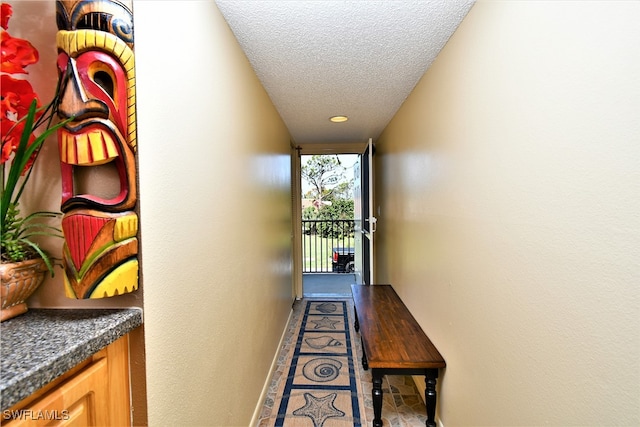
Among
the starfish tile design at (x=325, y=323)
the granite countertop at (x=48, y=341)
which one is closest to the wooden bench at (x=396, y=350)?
the starfish tile design at (x=325, y=323)

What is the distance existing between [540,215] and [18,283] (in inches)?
53.2

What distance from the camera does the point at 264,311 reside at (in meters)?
2.02

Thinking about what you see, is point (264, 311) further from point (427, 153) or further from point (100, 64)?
point (100, 64)

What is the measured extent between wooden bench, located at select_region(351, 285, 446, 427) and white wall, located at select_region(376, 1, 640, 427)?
0.10 m

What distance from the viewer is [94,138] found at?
0.64m

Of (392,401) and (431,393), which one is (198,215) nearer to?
(431,393)

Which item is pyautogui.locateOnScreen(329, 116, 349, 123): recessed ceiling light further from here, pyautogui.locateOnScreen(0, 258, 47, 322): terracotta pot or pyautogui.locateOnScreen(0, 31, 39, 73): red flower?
pyautogui.locateOnScreen(0, 258, 47, 322): terracotta pot

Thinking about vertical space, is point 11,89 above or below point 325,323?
above

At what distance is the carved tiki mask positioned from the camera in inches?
24.9

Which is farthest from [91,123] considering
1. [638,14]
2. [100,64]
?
[638,14]

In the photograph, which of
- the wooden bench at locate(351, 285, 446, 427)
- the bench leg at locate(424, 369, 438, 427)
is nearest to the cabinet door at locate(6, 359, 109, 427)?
the wooden bench at locate(351, 285, 446, 427)

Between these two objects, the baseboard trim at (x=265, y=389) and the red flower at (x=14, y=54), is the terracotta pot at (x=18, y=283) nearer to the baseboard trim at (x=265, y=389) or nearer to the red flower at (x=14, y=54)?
the red flower at (x=14, y=54)

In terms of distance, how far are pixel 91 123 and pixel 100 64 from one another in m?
0.14

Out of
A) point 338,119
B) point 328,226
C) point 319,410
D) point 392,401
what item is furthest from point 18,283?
point 328,226
